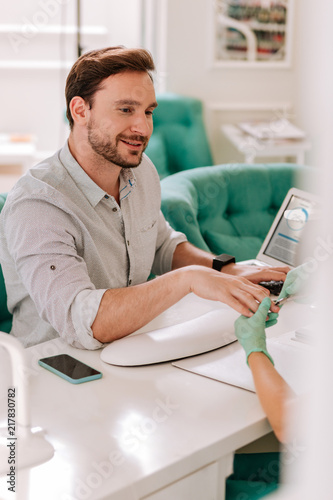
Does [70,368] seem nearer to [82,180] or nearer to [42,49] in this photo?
[82,180]

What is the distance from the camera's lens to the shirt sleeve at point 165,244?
68.9 inches

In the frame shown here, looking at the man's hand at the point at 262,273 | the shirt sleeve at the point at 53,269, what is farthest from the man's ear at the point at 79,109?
the man's hand at the point at 262,273

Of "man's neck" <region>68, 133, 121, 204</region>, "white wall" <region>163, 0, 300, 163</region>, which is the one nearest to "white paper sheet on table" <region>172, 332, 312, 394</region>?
"man's neck" <region>68, 133, 121, 204</region>

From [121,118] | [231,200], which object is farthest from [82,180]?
[231,200]

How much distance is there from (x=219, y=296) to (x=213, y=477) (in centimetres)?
36

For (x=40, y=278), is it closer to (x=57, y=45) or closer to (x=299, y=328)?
(x=299, y=328)

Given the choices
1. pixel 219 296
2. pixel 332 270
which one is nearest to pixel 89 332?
pixel 219 296

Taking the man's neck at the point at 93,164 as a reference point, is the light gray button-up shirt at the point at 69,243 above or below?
below

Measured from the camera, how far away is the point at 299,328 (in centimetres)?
132

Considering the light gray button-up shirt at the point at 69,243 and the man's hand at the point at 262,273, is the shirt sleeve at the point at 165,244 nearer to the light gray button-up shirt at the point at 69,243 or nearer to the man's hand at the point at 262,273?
the light gray button-up shirt at the point at 69,243

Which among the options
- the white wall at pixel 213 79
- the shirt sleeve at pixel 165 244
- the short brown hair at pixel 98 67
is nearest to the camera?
the short brown hair at pixel 98 67

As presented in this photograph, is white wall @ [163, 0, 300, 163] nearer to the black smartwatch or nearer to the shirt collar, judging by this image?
the black smartwatch

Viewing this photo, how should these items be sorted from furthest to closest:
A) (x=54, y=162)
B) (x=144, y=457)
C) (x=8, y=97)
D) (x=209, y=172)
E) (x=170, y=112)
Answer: (x=8, y=97), (x=170, y=112), (x=209, y=172), (x=54, y=162), (x=144, y=457)

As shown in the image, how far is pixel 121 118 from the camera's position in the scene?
144cm
